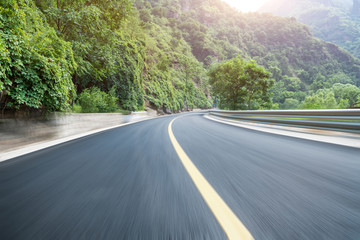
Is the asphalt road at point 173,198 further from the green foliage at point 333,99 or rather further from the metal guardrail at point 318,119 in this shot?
the green foliage at point 333,99

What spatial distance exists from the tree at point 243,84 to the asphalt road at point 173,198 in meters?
25.9

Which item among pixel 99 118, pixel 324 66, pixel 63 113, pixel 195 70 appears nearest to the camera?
pixel 63 113

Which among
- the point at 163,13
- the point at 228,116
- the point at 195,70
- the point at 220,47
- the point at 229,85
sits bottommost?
the point at 228,116

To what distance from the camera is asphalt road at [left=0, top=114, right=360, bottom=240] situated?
133 centimetres

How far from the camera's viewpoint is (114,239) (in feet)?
4.07

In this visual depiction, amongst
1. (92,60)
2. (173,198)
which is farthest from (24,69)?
(92,60)

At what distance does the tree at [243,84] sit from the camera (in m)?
27.7

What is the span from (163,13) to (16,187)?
404ft

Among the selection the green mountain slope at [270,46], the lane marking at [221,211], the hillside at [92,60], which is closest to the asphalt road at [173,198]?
the lane marking at [221,211]

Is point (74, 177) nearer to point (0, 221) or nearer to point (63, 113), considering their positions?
point (0, 221)

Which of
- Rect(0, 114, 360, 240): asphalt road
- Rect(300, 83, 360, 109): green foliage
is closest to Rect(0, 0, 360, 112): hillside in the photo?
Rect(0, 114, 360, 240): asphalt road

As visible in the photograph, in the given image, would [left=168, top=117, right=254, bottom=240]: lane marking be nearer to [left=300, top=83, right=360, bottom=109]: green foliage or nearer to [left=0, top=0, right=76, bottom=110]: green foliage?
[left=0, top=0, right=76, bottom=110]: green foliage

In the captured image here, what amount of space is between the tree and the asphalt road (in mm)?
25912

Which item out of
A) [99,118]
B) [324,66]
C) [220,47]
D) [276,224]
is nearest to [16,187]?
[276,224]
